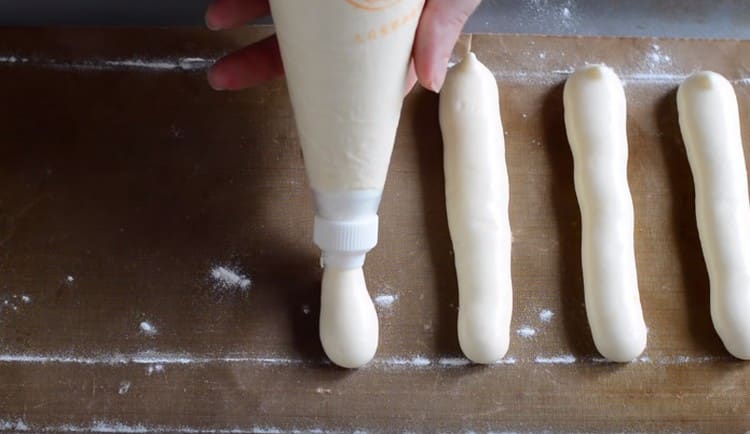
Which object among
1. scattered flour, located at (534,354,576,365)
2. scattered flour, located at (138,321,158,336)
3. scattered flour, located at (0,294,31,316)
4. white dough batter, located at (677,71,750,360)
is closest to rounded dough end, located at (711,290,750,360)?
white dough batter, located at (677,71,750,360)

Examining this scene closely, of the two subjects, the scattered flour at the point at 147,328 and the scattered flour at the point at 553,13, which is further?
the scattered flour at the point at 553,13

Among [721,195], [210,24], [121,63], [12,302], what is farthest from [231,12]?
[721,195]

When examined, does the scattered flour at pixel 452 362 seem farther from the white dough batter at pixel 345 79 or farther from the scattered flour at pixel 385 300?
the white dough batter at pixel 345 79

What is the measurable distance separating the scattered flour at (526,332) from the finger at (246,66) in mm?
449

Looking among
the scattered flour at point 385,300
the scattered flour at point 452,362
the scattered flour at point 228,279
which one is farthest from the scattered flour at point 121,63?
the scattered flour at point 452,362

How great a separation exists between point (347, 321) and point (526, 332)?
0.23 m

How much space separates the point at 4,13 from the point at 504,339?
0.82 m

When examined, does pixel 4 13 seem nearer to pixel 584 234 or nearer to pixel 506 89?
pixel 506 89

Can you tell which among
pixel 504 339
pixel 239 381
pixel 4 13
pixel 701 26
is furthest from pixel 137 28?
pixel 701 26

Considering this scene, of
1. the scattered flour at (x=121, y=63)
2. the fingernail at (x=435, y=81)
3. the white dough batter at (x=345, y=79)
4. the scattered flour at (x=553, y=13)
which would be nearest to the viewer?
the white dough batter at (x=345, y=79)

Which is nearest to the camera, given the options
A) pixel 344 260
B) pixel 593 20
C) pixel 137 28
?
pixel 344 260

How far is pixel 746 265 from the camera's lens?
0.96 meters

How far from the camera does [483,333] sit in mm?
917

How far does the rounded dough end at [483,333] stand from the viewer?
3.01 feet
